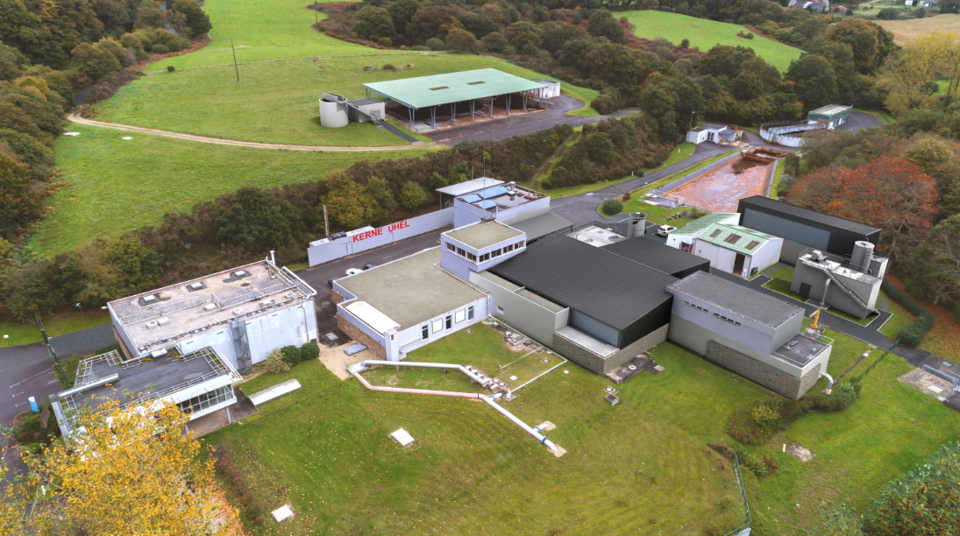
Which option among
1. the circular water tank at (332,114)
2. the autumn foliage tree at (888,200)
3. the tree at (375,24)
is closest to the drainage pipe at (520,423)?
the autumn foliage tree at (888,200)

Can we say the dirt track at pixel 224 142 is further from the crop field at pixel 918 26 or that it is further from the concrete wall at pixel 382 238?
the crop field at pixel 918 26

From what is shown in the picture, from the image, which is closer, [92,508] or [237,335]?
[92,508]

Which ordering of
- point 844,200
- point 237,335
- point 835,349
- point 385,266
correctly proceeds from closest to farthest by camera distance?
point 237,335 < point 835,349 < point 385,266 < point 844,200

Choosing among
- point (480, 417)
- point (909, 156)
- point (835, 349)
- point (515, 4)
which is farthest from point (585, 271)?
point (515, 4)

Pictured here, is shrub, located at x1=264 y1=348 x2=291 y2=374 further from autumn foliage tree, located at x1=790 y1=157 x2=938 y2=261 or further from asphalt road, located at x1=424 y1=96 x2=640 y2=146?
autumn foliage tree, located at x1=790 y1=157 x2=938 y2=261

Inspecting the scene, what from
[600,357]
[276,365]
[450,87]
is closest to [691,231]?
[600,357]

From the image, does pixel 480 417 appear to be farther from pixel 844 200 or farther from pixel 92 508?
pixel 844 200

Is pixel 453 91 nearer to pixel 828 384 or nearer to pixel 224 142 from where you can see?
pixel 224 142
